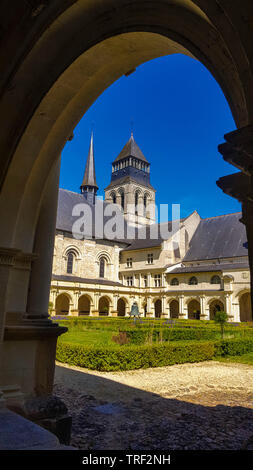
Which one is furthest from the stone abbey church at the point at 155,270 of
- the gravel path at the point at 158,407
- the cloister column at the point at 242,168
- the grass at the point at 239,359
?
the cloister column at the point at 242,168

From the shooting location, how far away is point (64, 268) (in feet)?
101

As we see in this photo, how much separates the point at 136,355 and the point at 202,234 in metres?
27.5

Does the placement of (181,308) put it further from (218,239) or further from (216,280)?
(218,239)

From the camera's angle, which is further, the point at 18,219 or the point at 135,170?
the point at 135,170

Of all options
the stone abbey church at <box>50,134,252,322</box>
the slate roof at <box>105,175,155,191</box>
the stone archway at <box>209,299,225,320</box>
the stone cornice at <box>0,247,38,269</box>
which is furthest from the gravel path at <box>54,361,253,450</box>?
the slate roof at <box>105,175,155,191</box>

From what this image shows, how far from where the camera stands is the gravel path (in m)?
3.79

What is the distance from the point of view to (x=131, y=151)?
53500mm

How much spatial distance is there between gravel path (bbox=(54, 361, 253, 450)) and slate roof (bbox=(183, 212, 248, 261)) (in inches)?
884

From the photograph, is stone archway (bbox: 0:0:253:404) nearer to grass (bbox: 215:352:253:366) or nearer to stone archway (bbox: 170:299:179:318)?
grass (bbox: 215:352:253:366)

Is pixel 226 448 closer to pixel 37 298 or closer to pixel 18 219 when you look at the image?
pixel 37 298

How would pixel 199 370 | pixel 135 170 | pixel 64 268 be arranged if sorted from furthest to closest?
pixel 135 170, pixel 64 268, pixel 199 370
